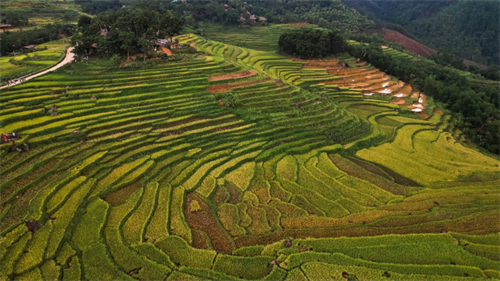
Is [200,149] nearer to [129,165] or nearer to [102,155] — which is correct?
[129,165]

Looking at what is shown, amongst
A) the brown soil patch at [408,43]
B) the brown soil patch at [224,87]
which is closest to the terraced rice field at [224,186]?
the brown soil patch at [224,87]

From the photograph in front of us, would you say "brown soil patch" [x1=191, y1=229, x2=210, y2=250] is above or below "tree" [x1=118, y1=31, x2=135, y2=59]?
below

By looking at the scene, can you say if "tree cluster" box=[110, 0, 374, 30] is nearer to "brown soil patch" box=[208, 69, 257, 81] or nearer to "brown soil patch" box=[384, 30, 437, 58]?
"brown soil patch" box=[384, 30, 437, 58]

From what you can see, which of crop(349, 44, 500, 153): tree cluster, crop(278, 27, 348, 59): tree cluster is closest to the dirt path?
crop(278, 27, 348, 59): tree cluster

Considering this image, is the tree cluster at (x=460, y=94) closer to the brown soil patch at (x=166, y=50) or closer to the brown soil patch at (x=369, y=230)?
the brown soil patch at (x=369, y=230)

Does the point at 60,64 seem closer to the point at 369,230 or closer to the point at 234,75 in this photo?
the point at 234,75

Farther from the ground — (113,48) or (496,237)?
(113,48)

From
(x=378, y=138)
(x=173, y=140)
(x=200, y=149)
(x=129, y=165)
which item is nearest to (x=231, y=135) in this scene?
(x=200, y=149)
